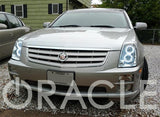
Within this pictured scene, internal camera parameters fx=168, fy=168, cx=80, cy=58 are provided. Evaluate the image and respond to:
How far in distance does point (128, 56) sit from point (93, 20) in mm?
1437

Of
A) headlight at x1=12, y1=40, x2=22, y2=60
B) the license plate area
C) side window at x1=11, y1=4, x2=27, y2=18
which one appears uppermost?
side window at x1=11, y1=4, x2=27, y2=18

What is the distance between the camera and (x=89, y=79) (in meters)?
1.87

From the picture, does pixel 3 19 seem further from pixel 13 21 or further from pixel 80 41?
pixel 80 41

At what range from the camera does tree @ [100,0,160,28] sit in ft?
37.8

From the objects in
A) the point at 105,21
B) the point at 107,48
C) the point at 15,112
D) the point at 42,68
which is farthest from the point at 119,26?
the point at 15,112

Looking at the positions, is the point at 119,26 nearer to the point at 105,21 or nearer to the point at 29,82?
the point at 105,21

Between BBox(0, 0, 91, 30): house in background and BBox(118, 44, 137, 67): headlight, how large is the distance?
9711mm

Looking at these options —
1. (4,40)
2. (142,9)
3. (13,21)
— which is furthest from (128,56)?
(142,9)

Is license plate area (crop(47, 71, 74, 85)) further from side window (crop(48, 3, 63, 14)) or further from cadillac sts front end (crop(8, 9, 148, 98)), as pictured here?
side window (crop(48, 3, 63, 14))

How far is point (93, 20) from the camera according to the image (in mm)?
3158

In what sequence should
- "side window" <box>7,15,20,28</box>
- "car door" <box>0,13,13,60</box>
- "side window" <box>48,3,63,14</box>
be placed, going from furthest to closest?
"side window" <box>48,3,63,14</box>, "side window" <box>7,15,20,28</box>, "car door" <box>0,13,13,60</box>

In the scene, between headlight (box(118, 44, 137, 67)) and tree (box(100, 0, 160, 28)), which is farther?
tree (box(100, 0, 160, 28))
